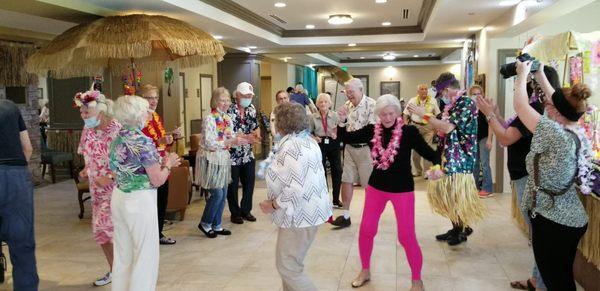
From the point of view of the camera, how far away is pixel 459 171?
4.06 meters

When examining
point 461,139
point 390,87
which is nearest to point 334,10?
point 461,139

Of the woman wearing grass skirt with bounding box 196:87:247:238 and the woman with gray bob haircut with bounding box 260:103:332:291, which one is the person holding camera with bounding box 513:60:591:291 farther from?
the woman wearing grass skirt with bounding box 196:87:247:238

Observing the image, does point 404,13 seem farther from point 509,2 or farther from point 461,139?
point 461,139

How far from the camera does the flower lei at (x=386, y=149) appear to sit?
3.21m

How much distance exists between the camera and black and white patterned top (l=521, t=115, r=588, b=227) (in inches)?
95.5

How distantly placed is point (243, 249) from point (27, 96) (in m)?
5.55

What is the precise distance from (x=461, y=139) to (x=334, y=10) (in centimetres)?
406

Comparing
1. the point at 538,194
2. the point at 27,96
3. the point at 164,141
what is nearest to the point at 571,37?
the point at 538,194

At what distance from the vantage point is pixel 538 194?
2557 mm

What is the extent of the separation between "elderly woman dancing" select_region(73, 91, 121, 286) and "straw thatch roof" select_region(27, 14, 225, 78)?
3.73ft

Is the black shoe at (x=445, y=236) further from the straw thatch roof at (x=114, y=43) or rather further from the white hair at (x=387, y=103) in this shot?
the straw thatch roof at (x=114, y=43)

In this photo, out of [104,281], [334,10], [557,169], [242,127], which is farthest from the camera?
[334,10]

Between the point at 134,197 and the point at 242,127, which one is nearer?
the point at 134,197

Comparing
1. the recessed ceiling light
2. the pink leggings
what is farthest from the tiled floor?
the recessed ceiling light
